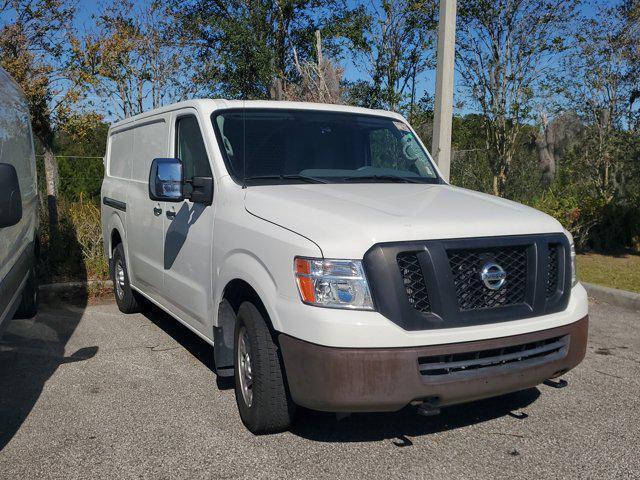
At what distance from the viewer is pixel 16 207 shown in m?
3.33

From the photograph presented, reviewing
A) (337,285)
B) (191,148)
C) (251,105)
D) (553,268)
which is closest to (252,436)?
(337,285)

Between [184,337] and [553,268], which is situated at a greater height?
[553,268]

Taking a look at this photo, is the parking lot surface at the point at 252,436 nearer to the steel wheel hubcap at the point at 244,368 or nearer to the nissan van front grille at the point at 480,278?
the steel wheel hubcap at the point at 244,368

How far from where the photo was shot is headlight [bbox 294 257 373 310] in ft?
10.3

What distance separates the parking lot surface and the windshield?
159 cm

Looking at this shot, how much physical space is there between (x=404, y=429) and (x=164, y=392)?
172 cm

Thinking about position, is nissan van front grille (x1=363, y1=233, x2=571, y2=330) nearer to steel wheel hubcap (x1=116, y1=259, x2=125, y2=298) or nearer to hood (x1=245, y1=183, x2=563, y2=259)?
hood (x1=245, y1=183, x2=563, y2=259)

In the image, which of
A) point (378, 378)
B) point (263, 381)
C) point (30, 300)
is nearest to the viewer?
point (378, 378)

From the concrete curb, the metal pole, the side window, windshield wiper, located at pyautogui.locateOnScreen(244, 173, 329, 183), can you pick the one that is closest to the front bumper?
windshield wiper, located at pyautogui.locateOnScreen(244, 173, 329, 183)

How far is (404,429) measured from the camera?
3910mm

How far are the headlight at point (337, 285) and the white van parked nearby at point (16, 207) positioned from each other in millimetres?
1541

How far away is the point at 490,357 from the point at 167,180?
7.67 ft

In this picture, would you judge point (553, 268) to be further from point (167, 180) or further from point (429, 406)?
point (167, 180)

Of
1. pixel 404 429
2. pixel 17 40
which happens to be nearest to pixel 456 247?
pixel 404 429
